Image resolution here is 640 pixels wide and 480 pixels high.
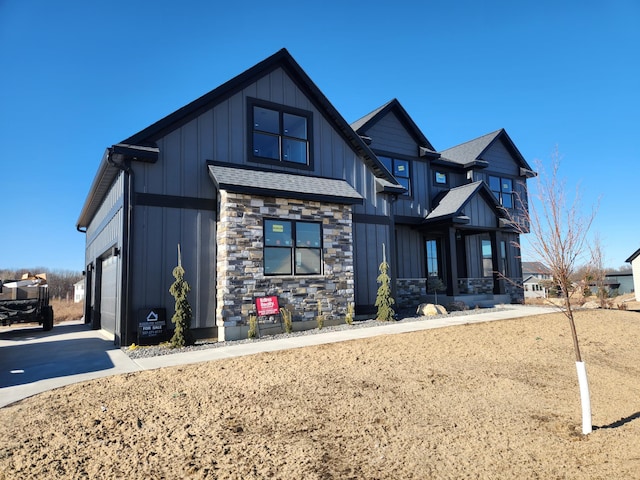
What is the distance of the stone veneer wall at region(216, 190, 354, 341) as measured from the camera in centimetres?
960

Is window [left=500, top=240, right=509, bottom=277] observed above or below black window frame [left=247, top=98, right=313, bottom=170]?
below

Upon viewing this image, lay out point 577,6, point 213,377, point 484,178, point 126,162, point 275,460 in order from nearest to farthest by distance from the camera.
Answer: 1. point 275,460
2. point 213,377
3. point 126,162
4. point 577,6
5. point 484,178

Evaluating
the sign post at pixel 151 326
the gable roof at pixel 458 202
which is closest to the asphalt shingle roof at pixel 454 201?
the gable roof at pixel 458 202

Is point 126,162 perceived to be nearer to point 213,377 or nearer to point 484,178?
point 213,377

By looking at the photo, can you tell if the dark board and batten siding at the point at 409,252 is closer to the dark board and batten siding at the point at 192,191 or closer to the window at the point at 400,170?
the window at the point at 400,170

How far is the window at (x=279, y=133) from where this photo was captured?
451 inches

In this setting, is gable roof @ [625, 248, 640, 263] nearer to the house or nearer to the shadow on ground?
the house

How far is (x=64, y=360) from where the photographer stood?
7.84m

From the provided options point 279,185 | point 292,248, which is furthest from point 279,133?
point 292,248

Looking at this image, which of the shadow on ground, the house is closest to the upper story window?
the house

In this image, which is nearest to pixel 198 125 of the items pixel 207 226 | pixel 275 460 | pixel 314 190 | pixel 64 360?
pixel 207 226

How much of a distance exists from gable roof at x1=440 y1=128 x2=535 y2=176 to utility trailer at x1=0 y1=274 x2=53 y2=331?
19.3 m

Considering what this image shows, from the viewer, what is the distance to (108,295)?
12.0 m

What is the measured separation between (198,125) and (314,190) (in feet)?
12.0
